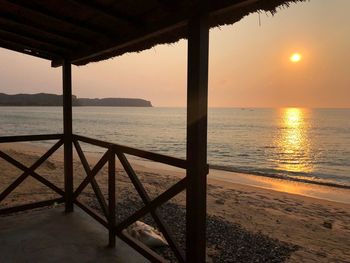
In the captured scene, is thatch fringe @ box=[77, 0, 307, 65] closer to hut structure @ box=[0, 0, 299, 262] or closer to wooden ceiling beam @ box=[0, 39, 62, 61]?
hut structure @ box=[0, 0, 299, 262]

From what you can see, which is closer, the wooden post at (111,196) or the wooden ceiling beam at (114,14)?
the wooden ceiling beam at (114,14)

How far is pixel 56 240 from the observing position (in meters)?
4.17

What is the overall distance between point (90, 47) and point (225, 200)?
7141mm

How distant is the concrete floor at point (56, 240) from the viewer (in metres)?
3.73

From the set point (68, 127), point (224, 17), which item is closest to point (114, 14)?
point (224, 17)

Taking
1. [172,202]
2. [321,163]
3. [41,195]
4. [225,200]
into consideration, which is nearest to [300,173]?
[321,163]

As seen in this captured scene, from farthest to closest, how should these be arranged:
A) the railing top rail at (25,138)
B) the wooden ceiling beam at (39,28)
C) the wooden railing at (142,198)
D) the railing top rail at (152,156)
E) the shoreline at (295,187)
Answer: the shoreline at (295,187) → the railing top rail at (25,138) → the wooden ceiling beam at (39,28) → the wooden railing at (142,198) → the railing top rail at (152,156)

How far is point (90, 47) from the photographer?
432cm

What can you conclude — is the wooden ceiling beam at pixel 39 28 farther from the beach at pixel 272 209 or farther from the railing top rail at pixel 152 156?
the beach at pixel 272 209

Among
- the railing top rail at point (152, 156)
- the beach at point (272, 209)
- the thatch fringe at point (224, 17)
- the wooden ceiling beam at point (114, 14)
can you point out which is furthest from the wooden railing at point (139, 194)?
the beach at point (272, 209)

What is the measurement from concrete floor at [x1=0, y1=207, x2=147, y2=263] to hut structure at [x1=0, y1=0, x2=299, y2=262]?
0.18 m

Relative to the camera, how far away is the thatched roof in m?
2.72

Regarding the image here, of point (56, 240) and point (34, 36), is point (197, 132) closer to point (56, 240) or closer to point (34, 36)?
point (56, 240)

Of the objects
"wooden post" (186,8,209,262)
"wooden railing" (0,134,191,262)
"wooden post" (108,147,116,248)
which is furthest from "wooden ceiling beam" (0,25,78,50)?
"wooden post" (186,8,209,262)
